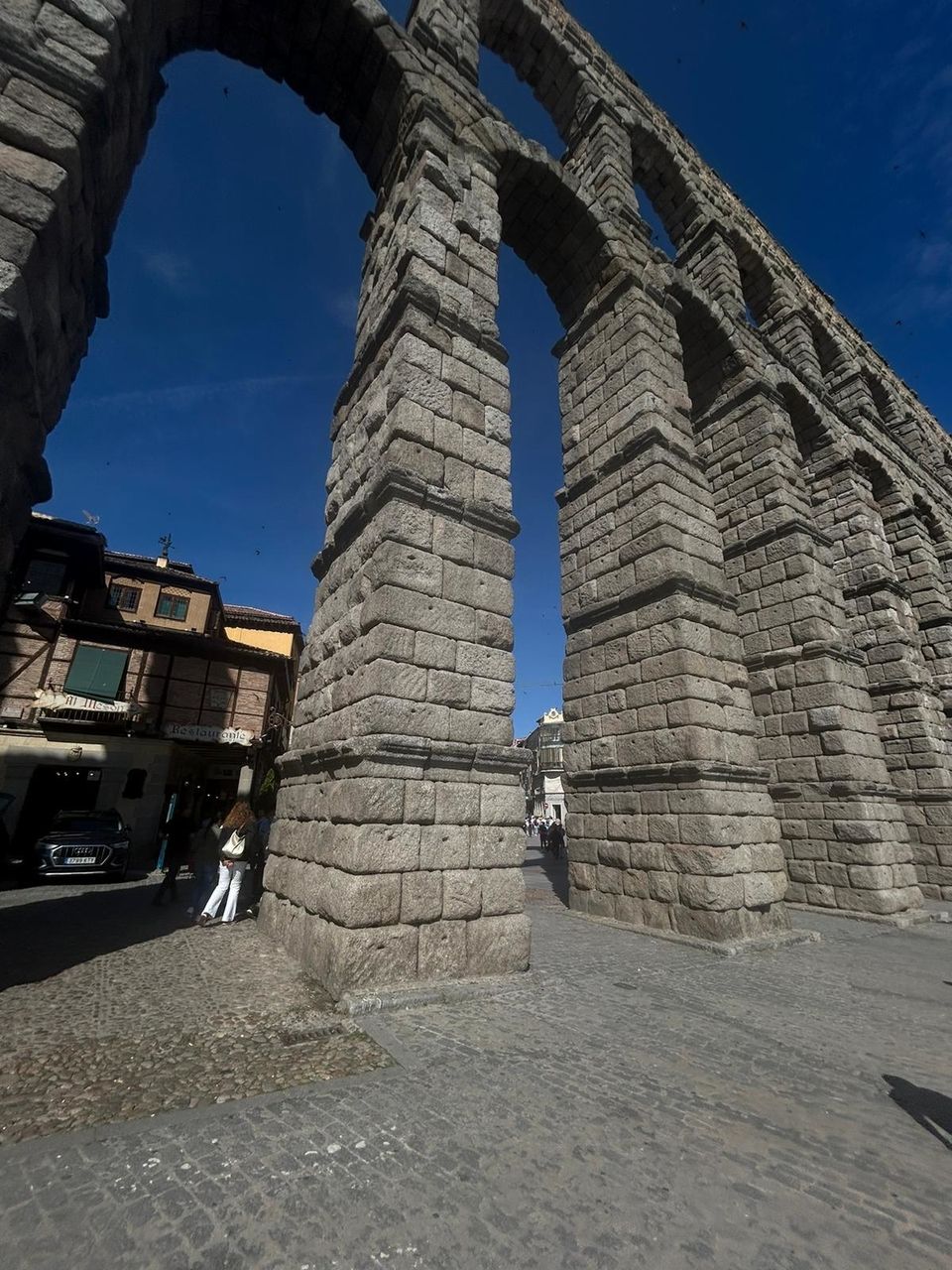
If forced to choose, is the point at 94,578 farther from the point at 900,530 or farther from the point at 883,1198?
the point at 900,530

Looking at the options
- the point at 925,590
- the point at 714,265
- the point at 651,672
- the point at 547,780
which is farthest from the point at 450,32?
the point at 547,780

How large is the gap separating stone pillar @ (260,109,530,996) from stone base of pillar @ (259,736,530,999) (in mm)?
14

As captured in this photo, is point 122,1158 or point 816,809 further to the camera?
point 816,809

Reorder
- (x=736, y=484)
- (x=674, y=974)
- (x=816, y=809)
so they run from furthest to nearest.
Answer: (x=736, y=484), (x=816, y=809), (x=674, y=974)

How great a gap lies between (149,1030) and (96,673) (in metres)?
17.7

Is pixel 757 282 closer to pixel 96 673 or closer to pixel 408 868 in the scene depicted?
pixel 408 868

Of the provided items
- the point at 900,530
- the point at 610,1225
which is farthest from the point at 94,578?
the point at 900,530

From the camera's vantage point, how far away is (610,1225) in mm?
1750

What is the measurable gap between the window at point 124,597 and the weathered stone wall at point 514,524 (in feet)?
63.2

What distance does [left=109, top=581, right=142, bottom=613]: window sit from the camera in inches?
858

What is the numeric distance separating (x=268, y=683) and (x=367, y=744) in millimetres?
18055

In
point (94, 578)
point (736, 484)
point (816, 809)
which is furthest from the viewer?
point (94, 578)

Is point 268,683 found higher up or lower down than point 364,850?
higher up

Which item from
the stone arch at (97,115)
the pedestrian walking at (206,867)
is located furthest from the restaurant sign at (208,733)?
the stone arch at (97,115)
